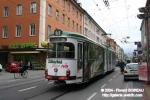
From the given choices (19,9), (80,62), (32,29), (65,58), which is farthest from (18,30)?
(65,58)

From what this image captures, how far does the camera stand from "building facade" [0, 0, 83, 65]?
48062 mm

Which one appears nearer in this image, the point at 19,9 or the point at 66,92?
the point at 66,92

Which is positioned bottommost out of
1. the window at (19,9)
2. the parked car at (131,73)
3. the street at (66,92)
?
the street at (66,92)

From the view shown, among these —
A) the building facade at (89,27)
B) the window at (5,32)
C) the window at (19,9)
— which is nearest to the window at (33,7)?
the window at (19,9)

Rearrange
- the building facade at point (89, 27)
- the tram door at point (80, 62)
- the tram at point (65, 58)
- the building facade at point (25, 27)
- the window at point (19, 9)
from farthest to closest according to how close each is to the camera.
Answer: the building facade at point (89, 27) < the window at point (19, 9) < the building facade at point (25, 27) < the tram door at point (80, 62) < the tram at point (65, 58)

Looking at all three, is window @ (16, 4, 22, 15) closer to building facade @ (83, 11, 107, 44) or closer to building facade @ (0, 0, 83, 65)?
building facade @ (0, 0, 83, 65)

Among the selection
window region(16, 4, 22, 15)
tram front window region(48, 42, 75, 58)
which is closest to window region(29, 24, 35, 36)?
window region(16, 4, 22, 15)

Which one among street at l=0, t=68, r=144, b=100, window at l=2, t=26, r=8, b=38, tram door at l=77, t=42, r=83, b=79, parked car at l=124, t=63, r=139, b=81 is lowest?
street at l=0, t=68, r=144, b=100

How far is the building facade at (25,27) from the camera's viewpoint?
48062 mm

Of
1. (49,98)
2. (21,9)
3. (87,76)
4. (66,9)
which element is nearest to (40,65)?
(21,9)

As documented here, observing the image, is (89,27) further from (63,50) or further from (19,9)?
(63,50)

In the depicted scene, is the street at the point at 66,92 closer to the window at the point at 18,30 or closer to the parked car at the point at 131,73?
the parked car at the point at 131,73

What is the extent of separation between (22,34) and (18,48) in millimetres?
2200

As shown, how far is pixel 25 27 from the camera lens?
1932 inches
